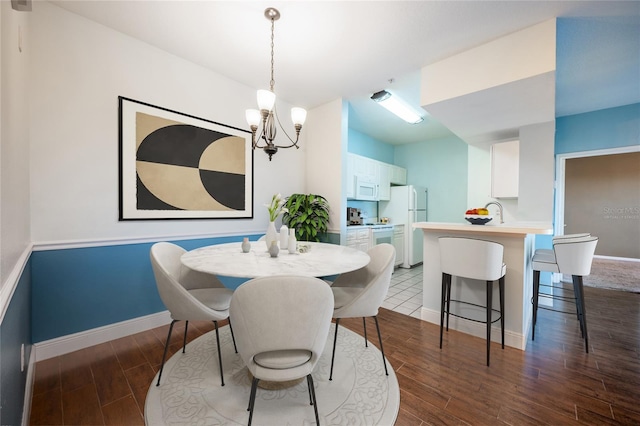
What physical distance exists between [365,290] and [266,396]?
890 mm

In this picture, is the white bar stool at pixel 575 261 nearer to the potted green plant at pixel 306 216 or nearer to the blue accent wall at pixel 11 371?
the potted green plant at pixel 306 216

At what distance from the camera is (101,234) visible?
7.09 ft

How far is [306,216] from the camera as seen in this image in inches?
131

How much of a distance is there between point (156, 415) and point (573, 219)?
894cm

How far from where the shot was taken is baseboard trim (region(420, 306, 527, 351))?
2.09 metres

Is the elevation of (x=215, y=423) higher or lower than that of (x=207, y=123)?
lower

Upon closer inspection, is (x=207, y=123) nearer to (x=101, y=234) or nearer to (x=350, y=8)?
(x=101, y=234)

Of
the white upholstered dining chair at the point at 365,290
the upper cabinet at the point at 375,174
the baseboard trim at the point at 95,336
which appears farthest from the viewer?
the upper cabinet at the point at 375,174

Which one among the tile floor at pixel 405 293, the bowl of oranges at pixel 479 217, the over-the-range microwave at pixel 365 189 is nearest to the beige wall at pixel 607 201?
the tile floor at pixel 405 293

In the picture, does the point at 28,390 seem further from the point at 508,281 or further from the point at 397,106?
the point at 397,106

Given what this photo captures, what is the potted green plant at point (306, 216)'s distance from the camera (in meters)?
3.33

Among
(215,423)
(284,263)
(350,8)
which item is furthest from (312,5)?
(215,423)

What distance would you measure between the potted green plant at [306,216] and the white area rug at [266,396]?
1657 millimetres

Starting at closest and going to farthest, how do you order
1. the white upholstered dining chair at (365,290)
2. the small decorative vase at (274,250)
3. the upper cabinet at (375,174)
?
the white upholstered dining chair at (365,290) → the small decorative vase at (274,250) → the upper cabinet at (375,174)
